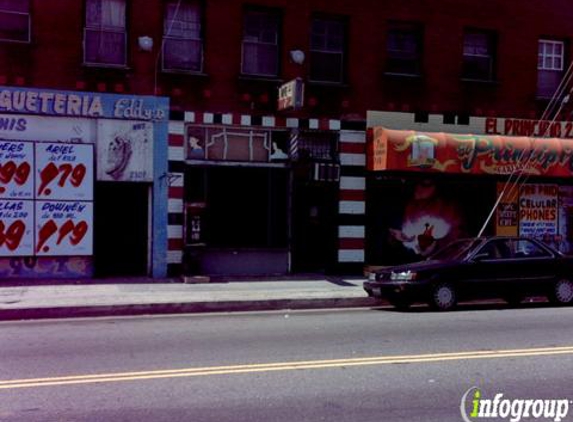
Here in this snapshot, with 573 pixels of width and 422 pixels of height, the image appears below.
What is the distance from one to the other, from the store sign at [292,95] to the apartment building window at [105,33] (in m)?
3.82

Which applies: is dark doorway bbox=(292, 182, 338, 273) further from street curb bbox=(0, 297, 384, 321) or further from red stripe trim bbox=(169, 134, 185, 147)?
street curb bbox=(0, 297, 384, 321)

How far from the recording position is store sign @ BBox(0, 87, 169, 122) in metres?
14.9

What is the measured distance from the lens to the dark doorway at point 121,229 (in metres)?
16.2

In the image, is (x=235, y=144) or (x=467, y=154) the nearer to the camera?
(x=235, y=144)

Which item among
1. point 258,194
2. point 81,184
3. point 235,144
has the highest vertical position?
point 235,144

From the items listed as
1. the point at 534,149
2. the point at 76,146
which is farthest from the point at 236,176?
the point at 534,149

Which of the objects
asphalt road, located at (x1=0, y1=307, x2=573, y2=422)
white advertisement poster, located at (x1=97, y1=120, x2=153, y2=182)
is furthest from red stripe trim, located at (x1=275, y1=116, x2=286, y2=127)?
asphalt road, located at (x1=0, y1=307, x2=573, y2=422)

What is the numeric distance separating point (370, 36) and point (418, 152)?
342 centimetres

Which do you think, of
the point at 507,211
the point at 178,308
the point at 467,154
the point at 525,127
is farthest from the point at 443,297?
the point at 525,127

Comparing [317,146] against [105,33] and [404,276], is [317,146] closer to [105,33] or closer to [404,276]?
[105,33]

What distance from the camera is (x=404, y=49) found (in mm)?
17969

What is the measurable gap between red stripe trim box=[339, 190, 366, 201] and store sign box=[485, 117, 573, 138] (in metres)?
3.95

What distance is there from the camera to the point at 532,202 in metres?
18.8

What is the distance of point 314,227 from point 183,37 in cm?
581
